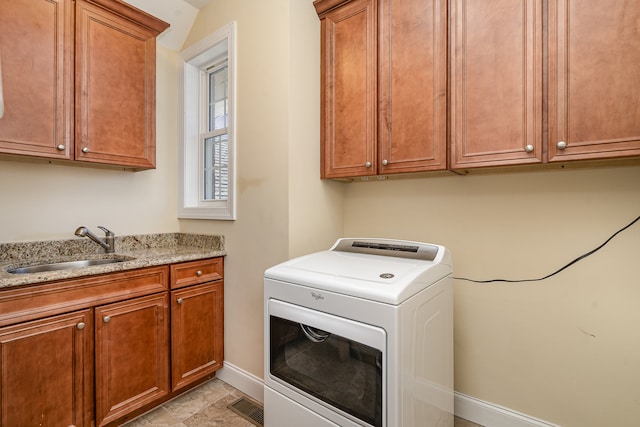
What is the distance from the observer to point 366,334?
1118 millimetres

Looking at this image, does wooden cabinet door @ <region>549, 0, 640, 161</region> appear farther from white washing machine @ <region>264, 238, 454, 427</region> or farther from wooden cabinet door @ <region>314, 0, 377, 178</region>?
wooden cabinet door @ <region>314, 0, 377, 178</region>

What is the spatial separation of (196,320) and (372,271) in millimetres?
1327

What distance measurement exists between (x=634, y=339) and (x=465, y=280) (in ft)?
2.37

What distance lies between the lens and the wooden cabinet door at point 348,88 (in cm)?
178

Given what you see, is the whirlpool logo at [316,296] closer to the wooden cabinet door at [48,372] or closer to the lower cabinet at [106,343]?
the lower cabinet at [106,343]

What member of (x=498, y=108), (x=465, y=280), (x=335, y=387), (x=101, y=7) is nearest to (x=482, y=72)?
(x=498, y=108)

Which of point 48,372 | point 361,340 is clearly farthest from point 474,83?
point 48,372

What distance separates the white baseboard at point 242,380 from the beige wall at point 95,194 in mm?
1191

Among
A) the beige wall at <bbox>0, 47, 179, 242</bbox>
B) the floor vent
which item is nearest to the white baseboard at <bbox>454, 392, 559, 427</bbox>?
the floor vent

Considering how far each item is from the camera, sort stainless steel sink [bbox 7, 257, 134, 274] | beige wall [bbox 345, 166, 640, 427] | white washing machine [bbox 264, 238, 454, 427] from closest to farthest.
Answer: white washing machine [bbox 264, 238, 454, 427]
beige wall [bbox 345, 166, 640, 427]
stainless steel sink [bbox 7, 257, 134, 274]

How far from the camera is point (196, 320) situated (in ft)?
6.58

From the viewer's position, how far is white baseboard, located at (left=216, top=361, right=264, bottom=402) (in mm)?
1964

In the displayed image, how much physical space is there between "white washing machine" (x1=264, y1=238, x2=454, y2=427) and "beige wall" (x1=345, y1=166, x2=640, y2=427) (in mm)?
346

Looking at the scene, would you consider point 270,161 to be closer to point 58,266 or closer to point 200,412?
point 58,266
